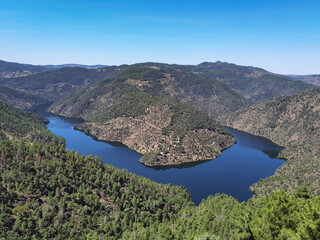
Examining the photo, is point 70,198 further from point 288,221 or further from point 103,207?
point 288,221

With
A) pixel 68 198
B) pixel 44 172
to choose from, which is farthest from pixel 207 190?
pixel 44 172

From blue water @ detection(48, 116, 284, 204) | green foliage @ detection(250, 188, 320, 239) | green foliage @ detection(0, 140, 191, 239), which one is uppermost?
green foliage @ detection(250, 188, 320, 239)

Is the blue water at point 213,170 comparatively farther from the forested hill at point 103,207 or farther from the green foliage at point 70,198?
the forested hill at point 103,207

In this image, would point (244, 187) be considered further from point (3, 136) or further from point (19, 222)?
point (3, 136)

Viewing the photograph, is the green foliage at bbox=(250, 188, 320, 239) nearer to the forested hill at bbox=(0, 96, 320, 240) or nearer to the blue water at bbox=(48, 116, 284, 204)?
the forested hill at bbox=(0, 96, 320, 240)

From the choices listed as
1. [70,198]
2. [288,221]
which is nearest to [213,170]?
[70,198]

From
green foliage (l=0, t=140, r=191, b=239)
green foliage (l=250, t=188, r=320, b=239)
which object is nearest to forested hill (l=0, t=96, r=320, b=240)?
green foliage (l=0, t=140, r=191, b=239)

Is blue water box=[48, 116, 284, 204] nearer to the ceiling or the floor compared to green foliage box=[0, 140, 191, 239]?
nearer to the floor

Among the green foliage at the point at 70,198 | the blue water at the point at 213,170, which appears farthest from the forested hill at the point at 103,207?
the blue water at the point at 213,170
